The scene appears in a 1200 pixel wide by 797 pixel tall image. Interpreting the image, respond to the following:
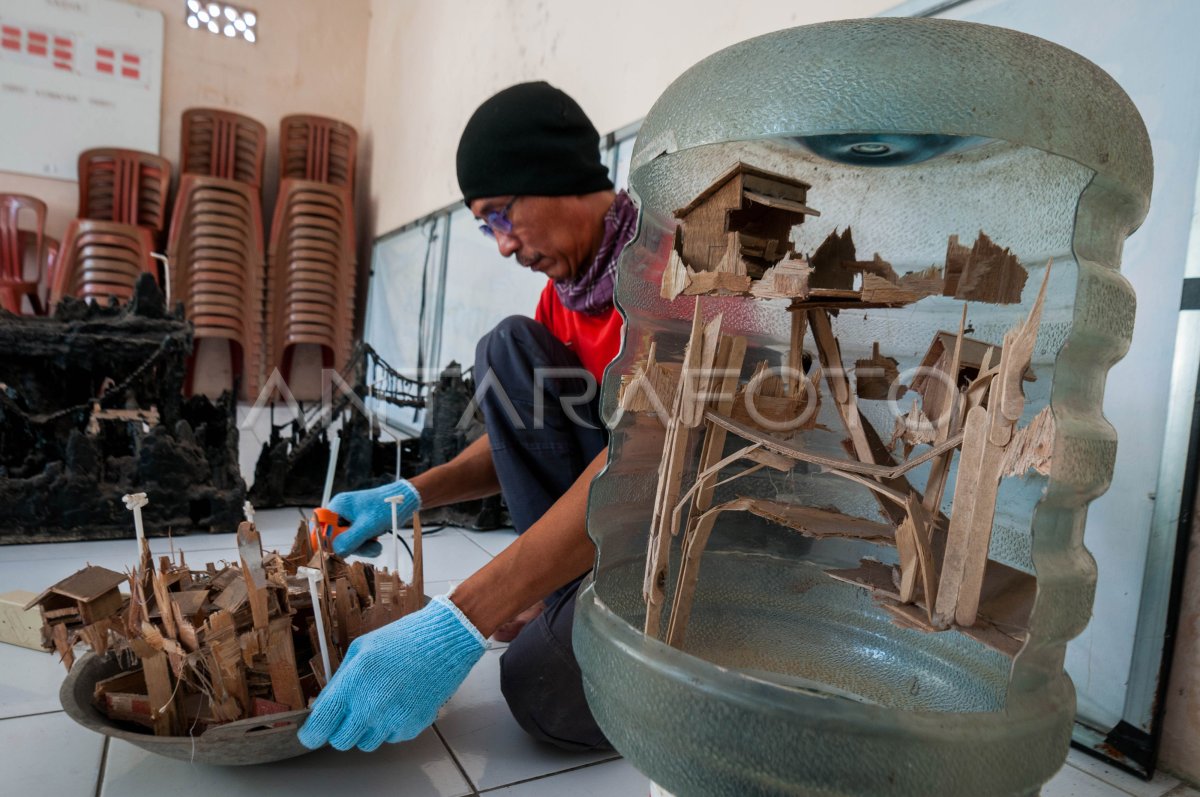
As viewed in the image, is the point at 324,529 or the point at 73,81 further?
the point at 73,81

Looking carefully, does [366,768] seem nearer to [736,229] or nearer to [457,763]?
[457,763]

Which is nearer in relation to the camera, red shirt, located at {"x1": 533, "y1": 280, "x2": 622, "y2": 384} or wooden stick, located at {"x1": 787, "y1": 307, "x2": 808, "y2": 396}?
wooden stick, located at {"x1": 787, "y1": 307, "x2": 808, "y2": 396}

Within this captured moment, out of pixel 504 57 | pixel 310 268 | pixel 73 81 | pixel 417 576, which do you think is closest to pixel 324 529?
pixel 417 576

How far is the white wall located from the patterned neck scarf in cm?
61

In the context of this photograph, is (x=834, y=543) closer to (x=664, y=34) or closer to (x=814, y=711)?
(x=814, y=711)

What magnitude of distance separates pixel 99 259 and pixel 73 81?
115cm

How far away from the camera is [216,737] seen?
814 mm

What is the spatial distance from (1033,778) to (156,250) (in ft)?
15.3

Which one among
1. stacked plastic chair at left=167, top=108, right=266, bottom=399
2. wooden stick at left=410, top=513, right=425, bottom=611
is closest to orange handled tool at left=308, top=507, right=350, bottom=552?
wooden stick at left=410, top=513, right=425, bottom=611

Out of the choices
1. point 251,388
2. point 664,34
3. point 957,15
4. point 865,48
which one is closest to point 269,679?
point 865,48

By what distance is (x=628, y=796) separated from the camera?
97cm

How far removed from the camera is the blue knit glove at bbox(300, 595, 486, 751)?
0.82 meters

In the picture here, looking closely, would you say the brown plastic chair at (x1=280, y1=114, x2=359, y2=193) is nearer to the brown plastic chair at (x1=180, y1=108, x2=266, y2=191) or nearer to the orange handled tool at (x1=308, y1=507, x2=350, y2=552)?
the brown plastic chair at (x1=180, y1=108, x2=266, y2=191)

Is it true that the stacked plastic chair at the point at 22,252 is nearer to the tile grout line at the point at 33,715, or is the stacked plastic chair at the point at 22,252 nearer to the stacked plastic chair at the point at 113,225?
the stacked plastic chair at the point at 113,225
